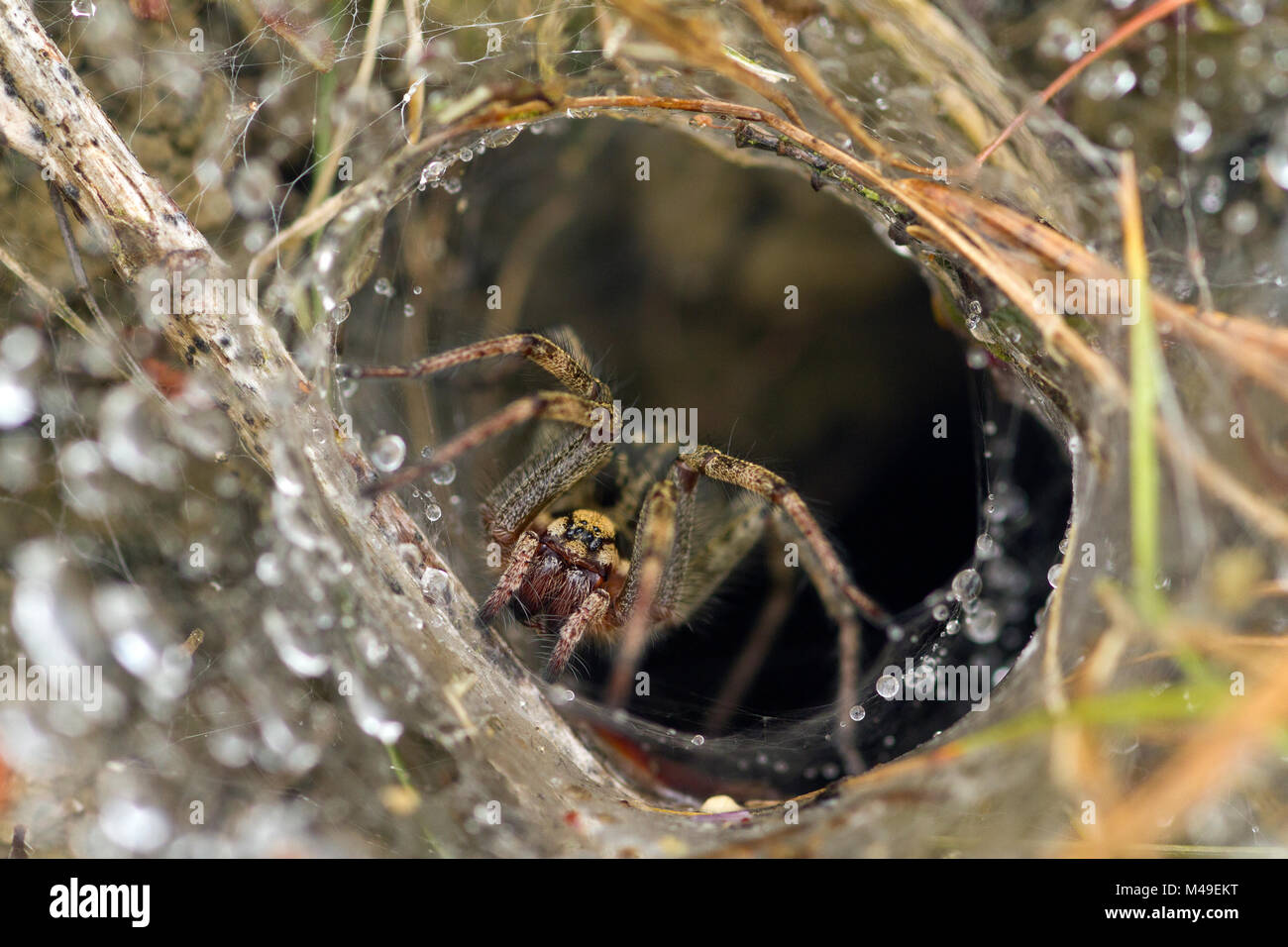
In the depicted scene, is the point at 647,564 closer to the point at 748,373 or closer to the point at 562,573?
the point at 562,573

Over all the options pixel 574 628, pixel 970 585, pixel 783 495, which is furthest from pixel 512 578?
pixel 970 585

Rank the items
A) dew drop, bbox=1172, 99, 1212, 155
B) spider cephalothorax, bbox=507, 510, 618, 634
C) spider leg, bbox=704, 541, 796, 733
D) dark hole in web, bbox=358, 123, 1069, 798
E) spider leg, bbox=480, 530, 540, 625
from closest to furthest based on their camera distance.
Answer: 1. dew drop, bbox=1172, 99, 1212, 155
2. spider leg, bbox=480, 530, 540, 625
3. spider cephalothorax, bbox=507, 510, 618, 634
4. dark hole in web, bbox=358, 123, 1069, 798
5. spider leg, bbox=704, 541, 796, 733

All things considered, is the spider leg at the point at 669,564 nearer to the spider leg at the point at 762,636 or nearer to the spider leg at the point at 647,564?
the spider leg at the point at 647,564

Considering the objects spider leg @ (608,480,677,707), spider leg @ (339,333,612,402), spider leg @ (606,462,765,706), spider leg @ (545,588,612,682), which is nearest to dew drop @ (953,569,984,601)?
spider leg @ (606,462,765,706)

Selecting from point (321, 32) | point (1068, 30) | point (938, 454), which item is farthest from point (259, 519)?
point (1068, 30)

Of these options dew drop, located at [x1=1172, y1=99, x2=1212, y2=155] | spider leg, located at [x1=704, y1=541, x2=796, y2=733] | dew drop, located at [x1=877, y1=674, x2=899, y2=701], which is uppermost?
dew drop, located at [x1=1172, y1=99, x2=1212, y2=155]

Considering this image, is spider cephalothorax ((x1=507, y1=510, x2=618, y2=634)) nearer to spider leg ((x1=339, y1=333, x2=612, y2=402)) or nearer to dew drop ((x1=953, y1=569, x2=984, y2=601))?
spider leg ((x1=339, y1=333, x2=612, y2=402))

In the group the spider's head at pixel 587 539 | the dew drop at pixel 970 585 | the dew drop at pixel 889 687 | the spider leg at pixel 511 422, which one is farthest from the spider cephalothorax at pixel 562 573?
the dew drop at pixel 970 585
